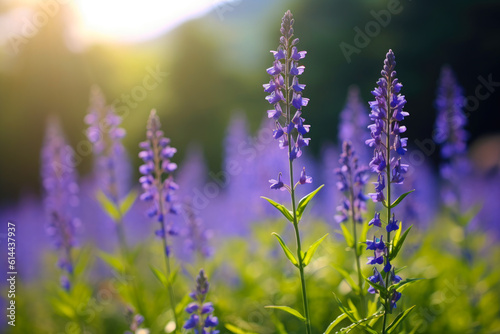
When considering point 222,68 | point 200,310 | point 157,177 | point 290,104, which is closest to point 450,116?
point 290,104

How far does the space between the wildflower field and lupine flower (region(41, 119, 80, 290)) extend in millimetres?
28

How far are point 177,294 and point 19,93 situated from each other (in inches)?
668

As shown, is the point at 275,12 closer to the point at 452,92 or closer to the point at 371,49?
the point at 371,49

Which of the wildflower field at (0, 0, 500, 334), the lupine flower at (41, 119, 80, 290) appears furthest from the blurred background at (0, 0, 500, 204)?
the lupine flower at (41, 119, 80, 290)

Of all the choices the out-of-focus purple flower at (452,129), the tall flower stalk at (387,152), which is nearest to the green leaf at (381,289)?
the tall flower stalk at (387,152)

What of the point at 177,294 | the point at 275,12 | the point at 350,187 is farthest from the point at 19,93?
the point at 350,187

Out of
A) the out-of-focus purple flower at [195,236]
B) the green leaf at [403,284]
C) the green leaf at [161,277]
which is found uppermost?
the out-of-focus purple flower at [195,236]

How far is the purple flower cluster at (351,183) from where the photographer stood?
3977 mm

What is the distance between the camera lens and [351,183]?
4.01 m

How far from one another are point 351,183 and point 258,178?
371cm

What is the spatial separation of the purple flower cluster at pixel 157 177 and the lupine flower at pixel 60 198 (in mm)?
1729

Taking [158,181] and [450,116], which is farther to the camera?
[450,116]

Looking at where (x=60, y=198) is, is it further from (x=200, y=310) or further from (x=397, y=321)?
(x=397, y=321)

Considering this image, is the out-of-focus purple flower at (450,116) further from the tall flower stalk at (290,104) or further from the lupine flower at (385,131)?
the tall flower stalk at (290,104)
